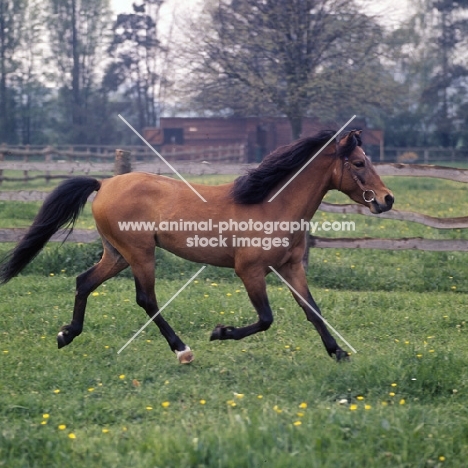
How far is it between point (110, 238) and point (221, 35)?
762 inches

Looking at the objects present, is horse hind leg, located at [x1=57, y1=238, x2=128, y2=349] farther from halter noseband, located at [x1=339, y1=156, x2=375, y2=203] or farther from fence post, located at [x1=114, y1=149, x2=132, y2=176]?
fence post, located at [x1=114, y1=149, x2=132, y2=176]

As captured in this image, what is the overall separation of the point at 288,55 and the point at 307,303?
19.5 meters

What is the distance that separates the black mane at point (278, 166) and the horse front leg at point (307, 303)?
623mm

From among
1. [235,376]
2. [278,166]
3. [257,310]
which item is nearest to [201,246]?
[257,310]

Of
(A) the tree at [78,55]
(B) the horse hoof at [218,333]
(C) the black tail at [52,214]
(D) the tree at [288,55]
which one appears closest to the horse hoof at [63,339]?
(C) the black tail at [52,214]

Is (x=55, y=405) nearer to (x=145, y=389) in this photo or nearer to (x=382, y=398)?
(x=145, y=389)

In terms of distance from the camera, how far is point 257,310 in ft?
18.6

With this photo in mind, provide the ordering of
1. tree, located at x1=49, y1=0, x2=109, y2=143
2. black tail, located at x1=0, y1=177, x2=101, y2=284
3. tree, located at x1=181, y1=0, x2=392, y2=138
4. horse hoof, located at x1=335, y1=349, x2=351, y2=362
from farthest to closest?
1. tree, located at x1=49, y1=0, x2=109, y2=143
2. tree, located at x1=181, y1=0, x2=392, y2=138
3. black tail, located at x1=0, y1=177, x2=101, y2=284
4. horse hoof, located at x1=335, y1=349, x2=351, y2=362

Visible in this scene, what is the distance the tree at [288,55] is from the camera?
77.9ft

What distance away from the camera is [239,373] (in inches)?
209

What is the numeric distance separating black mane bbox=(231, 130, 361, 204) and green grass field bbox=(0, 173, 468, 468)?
1297 mm

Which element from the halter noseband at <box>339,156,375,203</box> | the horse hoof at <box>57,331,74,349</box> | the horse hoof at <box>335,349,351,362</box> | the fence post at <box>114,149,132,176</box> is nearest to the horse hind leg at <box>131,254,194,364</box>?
the horse hoof at <box>57,331,74,349</box>

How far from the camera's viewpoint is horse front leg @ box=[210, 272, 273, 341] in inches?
222

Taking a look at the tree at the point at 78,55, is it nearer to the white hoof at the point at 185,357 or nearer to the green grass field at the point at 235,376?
the green grass field at the point at 235,376
